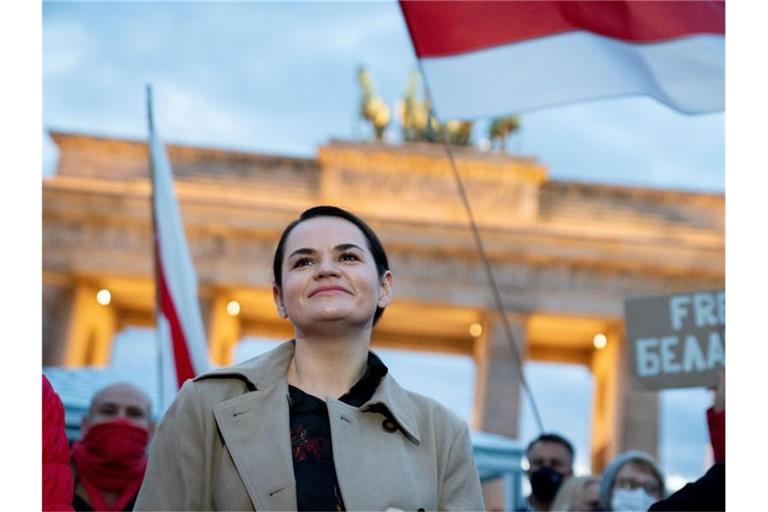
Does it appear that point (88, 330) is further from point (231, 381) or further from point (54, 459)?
point (231, 381)

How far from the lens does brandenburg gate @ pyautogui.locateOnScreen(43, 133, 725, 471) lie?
32438mm

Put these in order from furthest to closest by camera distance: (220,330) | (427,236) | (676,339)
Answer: (220,330) → (427,236) → (676,339)

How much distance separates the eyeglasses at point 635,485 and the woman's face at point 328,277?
3.10 metres

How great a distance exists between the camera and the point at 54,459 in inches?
89.4

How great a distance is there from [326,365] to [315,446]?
0.74ft

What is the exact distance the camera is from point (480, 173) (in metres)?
33.2

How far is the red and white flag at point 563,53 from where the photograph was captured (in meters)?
5.57

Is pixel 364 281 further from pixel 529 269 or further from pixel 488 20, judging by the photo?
pixel 529 269

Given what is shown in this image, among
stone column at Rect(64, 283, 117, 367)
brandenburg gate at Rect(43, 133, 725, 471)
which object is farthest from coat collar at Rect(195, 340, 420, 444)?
stone column at Rect(64, 283, 117, 367)

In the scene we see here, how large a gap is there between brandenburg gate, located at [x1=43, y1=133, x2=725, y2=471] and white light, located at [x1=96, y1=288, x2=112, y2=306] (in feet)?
0.67

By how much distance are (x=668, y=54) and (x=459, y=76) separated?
42.2 inches

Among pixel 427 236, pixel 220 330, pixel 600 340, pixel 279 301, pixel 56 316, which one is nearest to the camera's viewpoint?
pixel 279 301

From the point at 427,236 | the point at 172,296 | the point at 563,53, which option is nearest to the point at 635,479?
the point at 563,53

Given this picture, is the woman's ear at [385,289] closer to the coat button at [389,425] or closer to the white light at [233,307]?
the coat button at [389,425]
